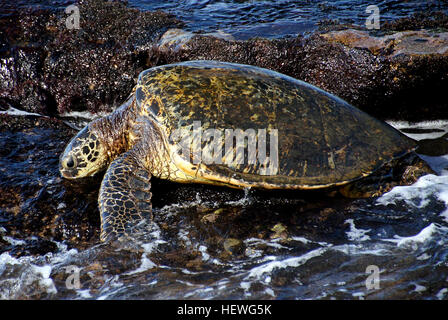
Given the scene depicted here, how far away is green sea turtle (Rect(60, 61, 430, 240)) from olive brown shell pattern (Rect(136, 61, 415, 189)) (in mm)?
10

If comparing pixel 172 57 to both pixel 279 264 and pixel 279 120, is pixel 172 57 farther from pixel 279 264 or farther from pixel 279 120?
pixel 279 264

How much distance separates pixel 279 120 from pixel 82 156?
7.69 feet

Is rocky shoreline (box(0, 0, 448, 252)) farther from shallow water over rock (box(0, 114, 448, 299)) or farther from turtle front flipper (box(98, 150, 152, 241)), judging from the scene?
turtle front flipper (box(98, 150, 152, 241))

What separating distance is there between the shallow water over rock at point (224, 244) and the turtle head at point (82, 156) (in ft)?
0.49

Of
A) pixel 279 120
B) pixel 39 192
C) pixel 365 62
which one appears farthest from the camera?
pixel 365 62

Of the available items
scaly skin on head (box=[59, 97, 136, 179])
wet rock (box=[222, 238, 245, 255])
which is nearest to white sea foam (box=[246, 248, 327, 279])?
wet rock (box=[222, 238, 245, 255])

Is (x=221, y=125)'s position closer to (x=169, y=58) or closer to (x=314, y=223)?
(x=314, y=223)

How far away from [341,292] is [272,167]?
55.8 inches

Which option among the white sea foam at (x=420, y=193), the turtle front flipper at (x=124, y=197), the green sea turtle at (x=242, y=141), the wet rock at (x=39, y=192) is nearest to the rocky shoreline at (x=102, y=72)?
the wet rock at (x=39, y=192)

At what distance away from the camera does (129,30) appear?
6.60 m

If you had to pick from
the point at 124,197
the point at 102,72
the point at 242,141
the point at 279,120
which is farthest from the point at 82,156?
the point at 102,72

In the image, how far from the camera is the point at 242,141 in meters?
3.82

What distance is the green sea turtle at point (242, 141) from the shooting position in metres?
3.77

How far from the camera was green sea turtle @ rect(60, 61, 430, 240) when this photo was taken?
148 inches
